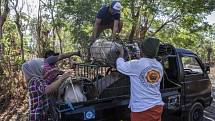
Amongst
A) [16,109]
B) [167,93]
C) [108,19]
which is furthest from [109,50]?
[16,109]

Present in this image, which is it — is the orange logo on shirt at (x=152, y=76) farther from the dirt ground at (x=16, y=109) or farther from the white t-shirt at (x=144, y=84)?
the dirt ground at (x=16, y=109)

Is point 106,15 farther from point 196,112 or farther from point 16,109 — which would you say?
point 16,109

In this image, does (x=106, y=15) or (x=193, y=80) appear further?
(x=193, y=80)

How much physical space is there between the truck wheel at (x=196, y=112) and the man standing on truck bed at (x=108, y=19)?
8.28ft

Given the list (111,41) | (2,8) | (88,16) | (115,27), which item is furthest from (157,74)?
(88,16)

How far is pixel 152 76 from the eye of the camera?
471 centimetres

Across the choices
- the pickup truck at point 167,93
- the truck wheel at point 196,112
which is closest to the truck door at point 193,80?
the pickup truck at point 167,93

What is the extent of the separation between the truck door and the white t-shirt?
3256mm

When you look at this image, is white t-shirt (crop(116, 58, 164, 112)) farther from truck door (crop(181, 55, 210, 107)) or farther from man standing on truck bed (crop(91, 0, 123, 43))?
truck door (crop(181, 55, 210, 107))

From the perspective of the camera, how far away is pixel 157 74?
476 centimetres

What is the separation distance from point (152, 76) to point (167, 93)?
2.74 meters

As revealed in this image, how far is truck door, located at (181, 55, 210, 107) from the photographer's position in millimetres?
8094

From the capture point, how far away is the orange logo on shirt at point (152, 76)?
4695 millimetres

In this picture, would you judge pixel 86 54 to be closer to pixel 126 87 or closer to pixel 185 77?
pixel 126 87
